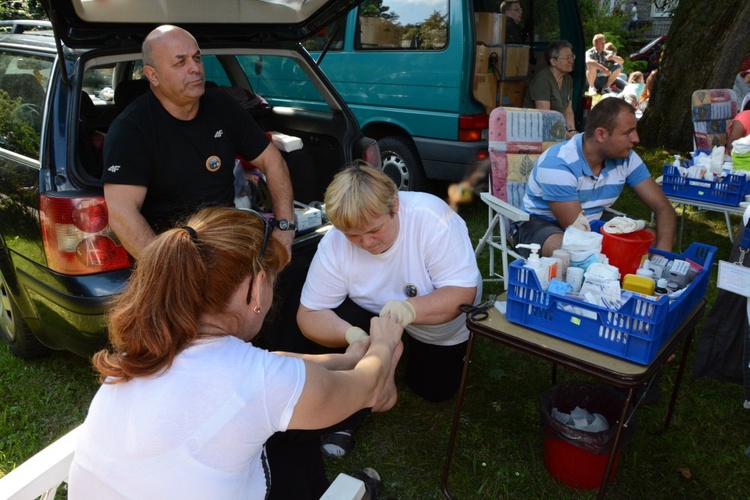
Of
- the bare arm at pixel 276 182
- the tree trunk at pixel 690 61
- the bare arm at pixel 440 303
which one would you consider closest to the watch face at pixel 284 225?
the bare arm at pixel 276 182

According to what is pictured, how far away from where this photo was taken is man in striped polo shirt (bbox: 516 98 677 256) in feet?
9.82

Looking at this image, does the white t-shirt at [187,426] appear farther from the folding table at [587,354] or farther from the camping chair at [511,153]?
the camping chair at [511,153]

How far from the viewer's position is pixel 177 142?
2662 millimetres

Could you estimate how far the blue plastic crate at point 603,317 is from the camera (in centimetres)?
173

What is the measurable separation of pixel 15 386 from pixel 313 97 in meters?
2.61

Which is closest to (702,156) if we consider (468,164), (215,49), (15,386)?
(468,164)

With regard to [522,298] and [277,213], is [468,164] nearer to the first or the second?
[277,213]

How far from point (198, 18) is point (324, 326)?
170 centimetres

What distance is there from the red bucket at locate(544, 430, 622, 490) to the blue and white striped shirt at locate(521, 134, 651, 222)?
133cm

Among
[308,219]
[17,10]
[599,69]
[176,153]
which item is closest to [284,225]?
[308,219]

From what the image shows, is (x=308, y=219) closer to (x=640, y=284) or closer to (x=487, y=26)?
(x=640, y=284)

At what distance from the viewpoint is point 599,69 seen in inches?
485

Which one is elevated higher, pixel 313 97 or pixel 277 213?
pixel 313 97

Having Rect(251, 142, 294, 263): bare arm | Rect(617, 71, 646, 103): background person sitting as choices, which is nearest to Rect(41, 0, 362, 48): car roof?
Rect(251, 142, 294, 263): bare arm
